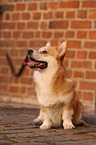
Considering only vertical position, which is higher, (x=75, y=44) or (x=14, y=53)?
(x=75, y=44)

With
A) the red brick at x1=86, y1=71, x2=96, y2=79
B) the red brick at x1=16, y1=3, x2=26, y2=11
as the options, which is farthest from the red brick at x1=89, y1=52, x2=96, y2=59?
the red brick at x1=16, y1=3, x2=26, y2=11

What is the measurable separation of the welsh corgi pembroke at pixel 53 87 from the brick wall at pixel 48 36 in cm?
287

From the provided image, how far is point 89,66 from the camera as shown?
7461mm

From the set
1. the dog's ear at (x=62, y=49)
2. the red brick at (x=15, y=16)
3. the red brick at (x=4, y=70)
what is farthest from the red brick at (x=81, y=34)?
the dog's ear at (x=62, y=49)

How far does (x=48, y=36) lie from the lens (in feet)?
26.6

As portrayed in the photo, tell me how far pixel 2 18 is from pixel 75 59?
2.42 m

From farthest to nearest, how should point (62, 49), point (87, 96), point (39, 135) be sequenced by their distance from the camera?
point (87, 96)
point (62, 49)
point (39, 135)

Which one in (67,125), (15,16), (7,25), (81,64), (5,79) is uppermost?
(15,16)

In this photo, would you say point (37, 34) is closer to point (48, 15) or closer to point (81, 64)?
point (48, 15)

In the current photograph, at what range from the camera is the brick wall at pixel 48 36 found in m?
7.50

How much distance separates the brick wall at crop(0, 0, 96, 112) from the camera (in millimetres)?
7496

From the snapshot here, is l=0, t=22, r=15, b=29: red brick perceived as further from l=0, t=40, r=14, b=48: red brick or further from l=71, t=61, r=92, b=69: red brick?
l=71, t=61, r=92, b=69: red brick

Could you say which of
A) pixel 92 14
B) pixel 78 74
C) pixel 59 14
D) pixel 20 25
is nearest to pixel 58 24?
pixel 59 14

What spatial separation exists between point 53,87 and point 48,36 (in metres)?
3.81
